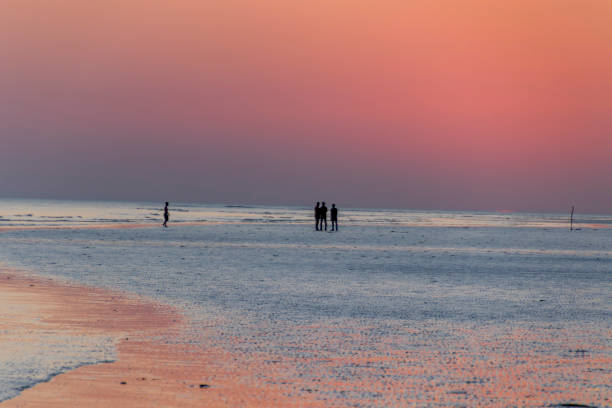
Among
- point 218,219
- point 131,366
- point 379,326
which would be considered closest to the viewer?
point 131,366

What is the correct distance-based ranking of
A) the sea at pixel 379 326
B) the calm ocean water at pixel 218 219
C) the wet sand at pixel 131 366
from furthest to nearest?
1. the calm ocean water at pixel 218 219
2. the sea at pixel 379 326
3. the wet sand at pixel 131 366

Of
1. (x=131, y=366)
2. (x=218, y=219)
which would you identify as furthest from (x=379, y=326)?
(x=218, y=219)

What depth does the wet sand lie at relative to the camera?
6.63 m

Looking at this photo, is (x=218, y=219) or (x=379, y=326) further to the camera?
(x=218, y=219)

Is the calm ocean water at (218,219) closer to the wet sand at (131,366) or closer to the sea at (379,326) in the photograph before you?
the sea at (379,326)

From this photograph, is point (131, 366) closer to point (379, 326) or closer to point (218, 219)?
point (379, 326)

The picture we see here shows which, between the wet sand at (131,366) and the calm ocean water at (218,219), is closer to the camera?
the wet sand at (131,366)

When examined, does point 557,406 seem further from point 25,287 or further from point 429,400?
point 25,287

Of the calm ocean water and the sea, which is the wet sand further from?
the calm ocean water

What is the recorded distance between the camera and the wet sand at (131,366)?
6629 millimetres

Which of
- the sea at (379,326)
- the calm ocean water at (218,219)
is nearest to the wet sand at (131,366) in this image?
the sea at (379,326)

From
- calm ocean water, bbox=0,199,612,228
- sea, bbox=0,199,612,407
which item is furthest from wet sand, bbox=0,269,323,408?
calm ocean water, bbox=0,199,612,228

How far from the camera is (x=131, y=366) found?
7891 millimetres

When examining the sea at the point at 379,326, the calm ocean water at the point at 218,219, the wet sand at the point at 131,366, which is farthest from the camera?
the calm ocean water at the point at 218,219
